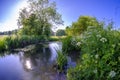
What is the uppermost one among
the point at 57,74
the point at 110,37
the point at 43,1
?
the point at 43,1

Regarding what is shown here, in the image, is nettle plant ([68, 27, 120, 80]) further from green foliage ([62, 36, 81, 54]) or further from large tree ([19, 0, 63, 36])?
large tree ([19, 0, 63, 36])

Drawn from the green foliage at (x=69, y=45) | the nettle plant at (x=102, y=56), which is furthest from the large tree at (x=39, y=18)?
the nettle plant at (x=102, y=56)

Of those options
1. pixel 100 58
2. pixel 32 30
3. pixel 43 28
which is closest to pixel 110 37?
pixel 100 58

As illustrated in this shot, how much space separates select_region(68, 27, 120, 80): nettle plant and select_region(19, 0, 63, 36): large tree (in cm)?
2831

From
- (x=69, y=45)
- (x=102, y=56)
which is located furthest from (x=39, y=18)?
(x=102, y=56)

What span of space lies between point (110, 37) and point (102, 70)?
3.27ft

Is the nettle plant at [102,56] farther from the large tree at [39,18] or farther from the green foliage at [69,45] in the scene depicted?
the large tree at [39,18]

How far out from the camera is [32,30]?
32.6m

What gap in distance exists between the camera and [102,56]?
182 inches

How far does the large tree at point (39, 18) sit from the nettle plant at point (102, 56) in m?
28.3

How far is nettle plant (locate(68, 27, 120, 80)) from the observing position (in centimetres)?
423

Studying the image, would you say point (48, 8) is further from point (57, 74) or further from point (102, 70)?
point (102, 70)

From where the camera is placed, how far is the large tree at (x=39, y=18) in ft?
109

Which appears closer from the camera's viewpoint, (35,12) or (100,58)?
(100,58)
